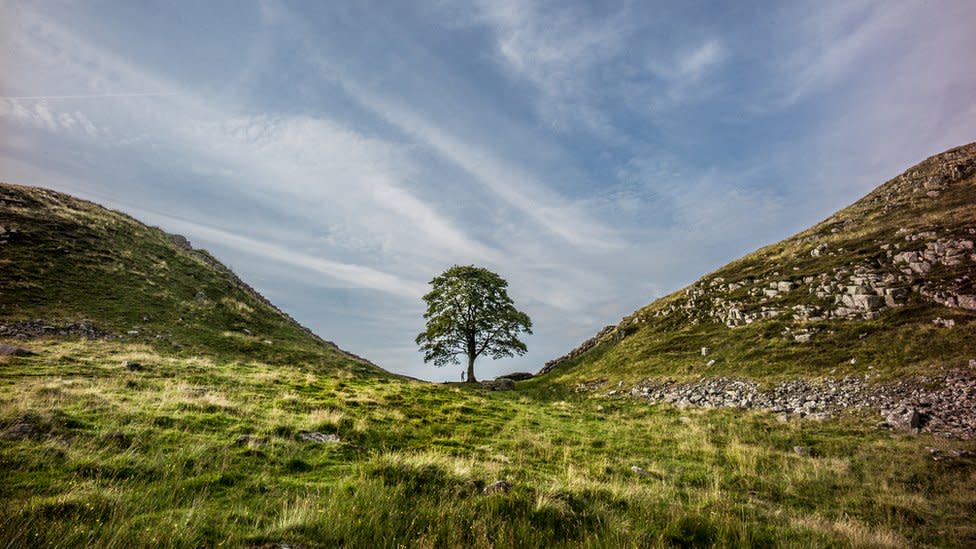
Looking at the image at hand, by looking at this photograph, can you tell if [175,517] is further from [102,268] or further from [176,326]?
[102,268]

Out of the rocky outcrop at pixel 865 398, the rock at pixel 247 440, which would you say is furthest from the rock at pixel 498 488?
the rocky outcrop at pixel 865 398

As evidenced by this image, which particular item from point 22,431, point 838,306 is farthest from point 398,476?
point 838,306

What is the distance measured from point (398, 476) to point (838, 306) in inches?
1414

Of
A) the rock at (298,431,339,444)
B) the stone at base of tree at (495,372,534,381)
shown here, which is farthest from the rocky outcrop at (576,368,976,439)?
the stone at base of tree at (495,372,534,381)

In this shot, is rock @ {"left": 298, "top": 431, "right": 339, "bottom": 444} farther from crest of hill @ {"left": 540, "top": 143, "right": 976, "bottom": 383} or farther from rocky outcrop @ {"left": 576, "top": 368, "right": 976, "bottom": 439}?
crest of hill @ {"left": 540, "top": 143, "right": 976, "bottom": 383}

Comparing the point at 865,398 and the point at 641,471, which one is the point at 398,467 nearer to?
the point at 641,471

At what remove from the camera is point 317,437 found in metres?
11.3

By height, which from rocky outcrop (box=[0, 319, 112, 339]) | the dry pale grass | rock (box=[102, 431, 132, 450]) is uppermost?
rocky outcrop (box=[0, 319, 112, 339])

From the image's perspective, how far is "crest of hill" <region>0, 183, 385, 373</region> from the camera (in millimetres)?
25219

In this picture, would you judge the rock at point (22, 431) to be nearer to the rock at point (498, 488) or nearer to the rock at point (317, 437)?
the rock at point (317, 437)

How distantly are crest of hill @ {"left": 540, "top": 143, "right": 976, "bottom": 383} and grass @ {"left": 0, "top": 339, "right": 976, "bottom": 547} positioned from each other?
973 cm

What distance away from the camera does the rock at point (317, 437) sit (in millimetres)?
10875

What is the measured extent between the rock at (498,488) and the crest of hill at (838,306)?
79.6 feet

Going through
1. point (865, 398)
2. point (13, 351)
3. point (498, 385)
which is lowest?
point (498, 385)
